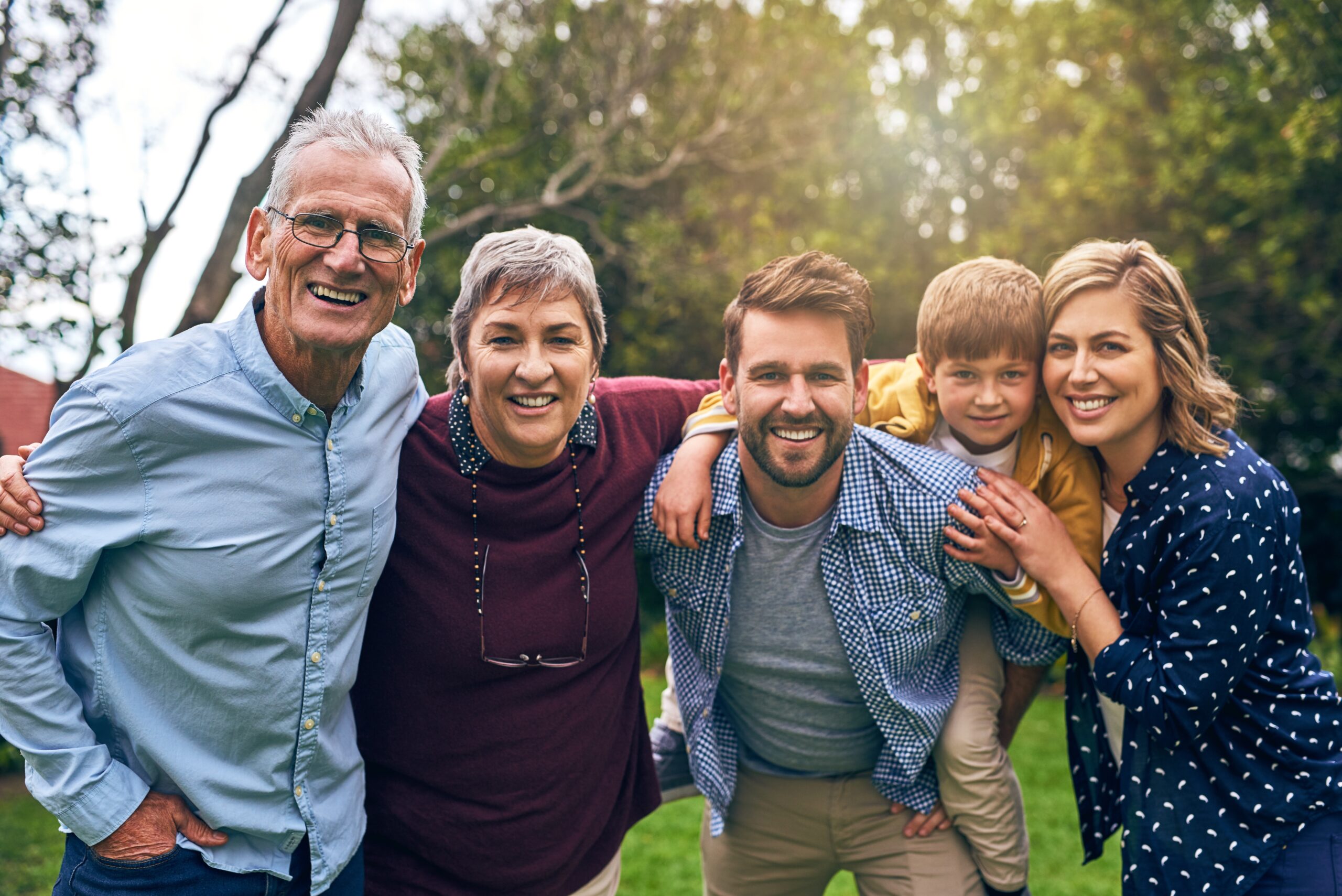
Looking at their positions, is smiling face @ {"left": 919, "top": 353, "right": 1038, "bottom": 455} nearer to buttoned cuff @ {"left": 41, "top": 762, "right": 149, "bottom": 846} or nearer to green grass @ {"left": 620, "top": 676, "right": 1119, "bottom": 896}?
buttoned cuff @ {"left": 41, "top": 762, "right": 149, "bottom": 846}

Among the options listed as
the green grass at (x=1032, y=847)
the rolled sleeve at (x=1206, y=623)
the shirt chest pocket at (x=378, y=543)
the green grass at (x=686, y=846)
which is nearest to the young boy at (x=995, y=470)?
the rolled sleeve at (x=1206, y=623)

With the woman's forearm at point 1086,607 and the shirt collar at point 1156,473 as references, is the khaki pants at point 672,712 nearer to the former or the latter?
the woman's forearm at point 1086,607

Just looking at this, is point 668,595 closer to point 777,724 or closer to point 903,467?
point 777,724

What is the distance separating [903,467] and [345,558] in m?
1.64

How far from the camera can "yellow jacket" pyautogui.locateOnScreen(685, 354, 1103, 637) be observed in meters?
2.89

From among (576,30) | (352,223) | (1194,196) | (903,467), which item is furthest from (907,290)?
(352,223)

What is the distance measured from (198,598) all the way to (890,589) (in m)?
1.89

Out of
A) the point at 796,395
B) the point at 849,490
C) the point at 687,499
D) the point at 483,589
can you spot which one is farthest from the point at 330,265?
the point at 849,490

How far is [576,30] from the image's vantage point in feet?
31.2

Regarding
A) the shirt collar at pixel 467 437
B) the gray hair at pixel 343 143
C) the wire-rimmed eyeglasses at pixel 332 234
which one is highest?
the gray hair at pixel 343 143

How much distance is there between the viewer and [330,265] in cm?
237

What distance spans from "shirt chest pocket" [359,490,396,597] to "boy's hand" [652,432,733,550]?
0.79m

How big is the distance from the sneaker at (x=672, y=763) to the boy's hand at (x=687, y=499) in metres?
0.88

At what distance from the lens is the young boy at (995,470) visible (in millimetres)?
2941
